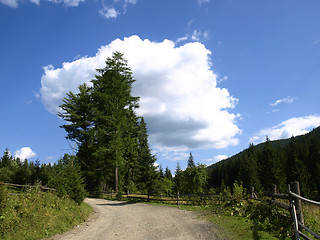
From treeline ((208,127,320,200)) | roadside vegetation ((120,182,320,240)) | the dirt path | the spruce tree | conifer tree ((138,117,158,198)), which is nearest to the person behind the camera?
roadside vegetation ((120,182,320,240))

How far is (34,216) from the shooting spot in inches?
391

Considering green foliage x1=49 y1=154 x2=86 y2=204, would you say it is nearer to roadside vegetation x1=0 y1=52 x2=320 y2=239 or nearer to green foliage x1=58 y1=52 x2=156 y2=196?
roadside vegetation x1=0 y1=52 x2=320 y2=239

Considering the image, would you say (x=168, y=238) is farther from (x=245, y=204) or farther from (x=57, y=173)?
(x=57, y=173)

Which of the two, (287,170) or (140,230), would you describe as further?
(287,170)

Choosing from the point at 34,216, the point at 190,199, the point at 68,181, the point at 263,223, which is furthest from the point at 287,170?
the point at 34,216

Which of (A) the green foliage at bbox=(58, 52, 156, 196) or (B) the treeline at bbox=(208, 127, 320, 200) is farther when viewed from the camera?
(B) the treeline at bbox=(208, 127, 320, 200)

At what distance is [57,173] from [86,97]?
76.8 feet

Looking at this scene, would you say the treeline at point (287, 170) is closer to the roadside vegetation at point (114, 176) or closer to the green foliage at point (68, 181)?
the roadside vegetation at point (114, 176)

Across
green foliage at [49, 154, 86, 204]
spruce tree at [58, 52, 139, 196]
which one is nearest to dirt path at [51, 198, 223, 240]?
green foliage at [49, 154, 86, 204]

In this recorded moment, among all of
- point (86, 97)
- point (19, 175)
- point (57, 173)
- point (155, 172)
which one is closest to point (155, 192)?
point (155, 172)

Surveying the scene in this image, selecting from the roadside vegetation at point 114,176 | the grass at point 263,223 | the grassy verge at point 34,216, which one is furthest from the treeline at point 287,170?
the grassy verge at point 34,216

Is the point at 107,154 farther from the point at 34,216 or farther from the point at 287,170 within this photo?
the point at 287,170

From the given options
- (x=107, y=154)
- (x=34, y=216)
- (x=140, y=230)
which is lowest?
(x=140, y=230)

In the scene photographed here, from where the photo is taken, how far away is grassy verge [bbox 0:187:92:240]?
8.80 metres
